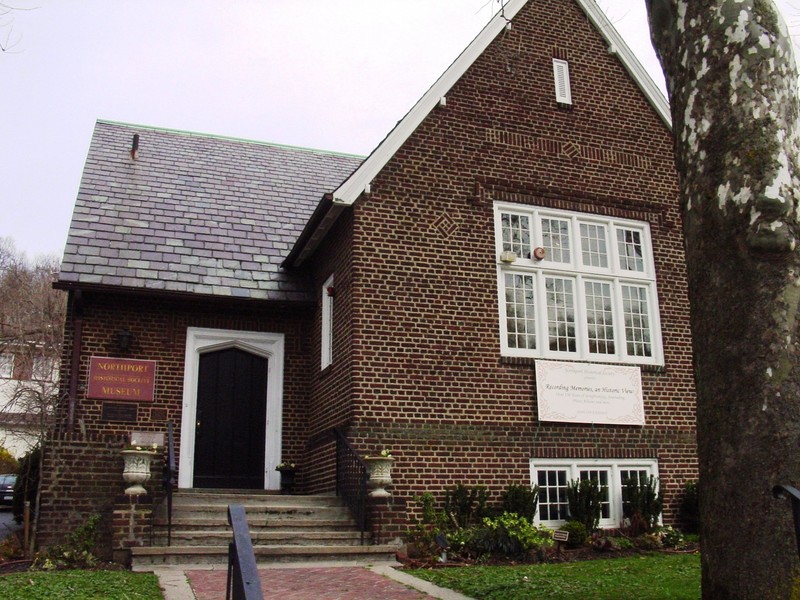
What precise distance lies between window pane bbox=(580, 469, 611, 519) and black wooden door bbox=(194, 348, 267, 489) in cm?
526

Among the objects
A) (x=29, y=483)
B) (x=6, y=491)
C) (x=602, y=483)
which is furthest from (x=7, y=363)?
(x=602, y=483)

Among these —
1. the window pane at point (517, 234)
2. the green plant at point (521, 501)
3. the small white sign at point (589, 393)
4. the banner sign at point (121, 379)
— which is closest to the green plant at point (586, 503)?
the green plant at point (521, 501)

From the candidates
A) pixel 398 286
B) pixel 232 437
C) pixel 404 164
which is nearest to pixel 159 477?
pixel 232 437

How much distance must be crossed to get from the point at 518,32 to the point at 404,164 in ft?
11.1

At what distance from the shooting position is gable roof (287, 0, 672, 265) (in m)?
11.9

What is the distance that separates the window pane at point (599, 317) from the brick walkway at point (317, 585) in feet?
18.6

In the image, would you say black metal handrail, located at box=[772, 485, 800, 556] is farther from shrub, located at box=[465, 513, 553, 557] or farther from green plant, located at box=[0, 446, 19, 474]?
green plant, located at box=[0, 446, 19, 474]

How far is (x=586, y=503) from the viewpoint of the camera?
37.7 feet

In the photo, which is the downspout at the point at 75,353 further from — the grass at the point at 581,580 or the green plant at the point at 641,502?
the green plant at the point at 641,502

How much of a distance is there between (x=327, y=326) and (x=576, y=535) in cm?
498

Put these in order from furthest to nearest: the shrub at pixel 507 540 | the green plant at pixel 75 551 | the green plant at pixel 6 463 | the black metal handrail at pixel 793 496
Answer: the green plant at pixel 6 463 → the shrub at pixel 507 540 → the green plant at pixel 75 551 → the black metal handrail at pixel 793 496

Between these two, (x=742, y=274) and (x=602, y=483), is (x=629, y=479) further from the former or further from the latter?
(x=742, y=274)

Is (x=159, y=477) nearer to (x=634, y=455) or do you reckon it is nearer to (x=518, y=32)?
(x=634, y=455)

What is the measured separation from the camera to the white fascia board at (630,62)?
46.6 feet
